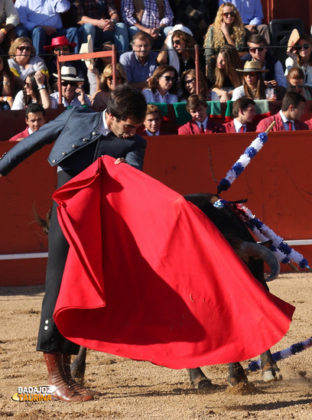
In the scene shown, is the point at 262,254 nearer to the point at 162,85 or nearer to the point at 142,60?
the point at 162,85

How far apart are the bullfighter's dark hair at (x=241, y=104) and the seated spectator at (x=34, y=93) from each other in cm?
152

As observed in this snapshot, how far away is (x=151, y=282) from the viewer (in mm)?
3682

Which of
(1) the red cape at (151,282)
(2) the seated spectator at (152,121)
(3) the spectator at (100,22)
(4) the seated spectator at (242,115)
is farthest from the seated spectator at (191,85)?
(1) the red cape at (151,282)

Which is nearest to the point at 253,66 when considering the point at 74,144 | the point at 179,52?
the point at 179,52

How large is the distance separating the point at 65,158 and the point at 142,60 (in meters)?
4.19

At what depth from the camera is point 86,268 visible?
3604 millimetres

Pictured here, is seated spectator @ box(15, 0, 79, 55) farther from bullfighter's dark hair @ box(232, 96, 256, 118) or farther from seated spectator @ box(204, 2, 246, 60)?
bullfighter's dark hair @ box(232, 96, 256, 118)

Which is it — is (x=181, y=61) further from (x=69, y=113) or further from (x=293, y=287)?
(x=69, y=113)

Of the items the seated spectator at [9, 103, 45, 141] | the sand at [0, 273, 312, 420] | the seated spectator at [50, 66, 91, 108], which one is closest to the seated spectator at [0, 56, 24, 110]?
the seated spectator at [50, 66, 91, 108]

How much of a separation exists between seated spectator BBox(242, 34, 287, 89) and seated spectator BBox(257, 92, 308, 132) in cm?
74

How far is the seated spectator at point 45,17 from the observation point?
8312mm

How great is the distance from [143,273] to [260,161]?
3699mm

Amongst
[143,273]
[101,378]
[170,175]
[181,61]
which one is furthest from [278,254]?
[181,61]

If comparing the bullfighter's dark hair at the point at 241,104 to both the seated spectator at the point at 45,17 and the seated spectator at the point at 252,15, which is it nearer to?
the seated spectator at the point at 45,17
